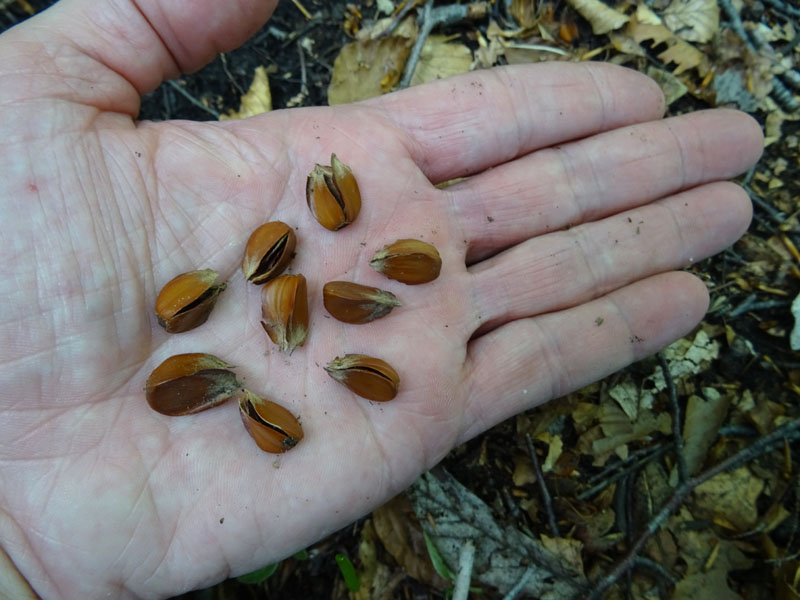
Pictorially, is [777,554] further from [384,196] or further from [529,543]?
[384,196]

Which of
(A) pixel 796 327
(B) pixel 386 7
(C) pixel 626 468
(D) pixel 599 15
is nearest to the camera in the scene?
(C) pixel 626 468

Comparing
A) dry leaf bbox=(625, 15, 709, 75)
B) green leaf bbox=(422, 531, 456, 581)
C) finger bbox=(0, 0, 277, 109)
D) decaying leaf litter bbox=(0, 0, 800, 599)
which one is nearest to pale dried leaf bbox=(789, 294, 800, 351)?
decaying leaf litter bbox=(0, 0, 800, 599)

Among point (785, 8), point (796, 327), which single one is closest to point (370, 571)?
point (796, 327)

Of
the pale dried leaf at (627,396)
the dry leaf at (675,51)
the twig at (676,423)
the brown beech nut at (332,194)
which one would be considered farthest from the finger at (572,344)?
the dry leaf at (675,51)

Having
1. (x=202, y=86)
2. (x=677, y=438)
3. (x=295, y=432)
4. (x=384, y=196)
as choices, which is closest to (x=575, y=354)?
(x=677, y=438)

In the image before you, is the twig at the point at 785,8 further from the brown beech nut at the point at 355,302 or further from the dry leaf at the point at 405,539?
the dry leaf at the point at 405,539

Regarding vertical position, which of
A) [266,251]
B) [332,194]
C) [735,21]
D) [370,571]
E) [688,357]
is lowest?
[370,571]

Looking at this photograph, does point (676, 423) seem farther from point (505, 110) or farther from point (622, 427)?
point (505, 110)
